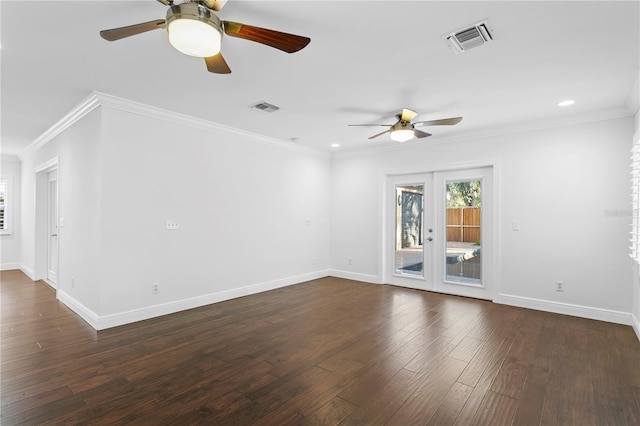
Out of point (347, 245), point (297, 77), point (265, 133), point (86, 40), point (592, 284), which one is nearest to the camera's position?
point (86, 40)

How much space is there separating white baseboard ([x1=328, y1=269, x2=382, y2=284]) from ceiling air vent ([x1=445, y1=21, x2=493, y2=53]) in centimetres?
448

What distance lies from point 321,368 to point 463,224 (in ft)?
12.0

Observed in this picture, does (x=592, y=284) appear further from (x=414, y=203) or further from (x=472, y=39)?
(x=472, y=39)

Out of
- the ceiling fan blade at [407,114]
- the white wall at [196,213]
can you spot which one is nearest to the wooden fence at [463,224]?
the ceiling fan blade at [407,114]

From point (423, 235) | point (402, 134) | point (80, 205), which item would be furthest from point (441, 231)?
point (80, 205)

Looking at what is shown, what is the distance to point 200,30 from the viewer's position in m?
1.94

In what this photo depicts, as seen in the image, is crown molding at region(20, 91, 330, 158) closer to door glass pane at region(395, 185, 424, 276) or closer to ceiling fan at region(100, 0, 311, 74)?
ceiling fan at region(100, 0, 311, 74)

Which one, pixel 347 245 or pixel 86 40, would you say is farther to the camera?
pixel 347 245

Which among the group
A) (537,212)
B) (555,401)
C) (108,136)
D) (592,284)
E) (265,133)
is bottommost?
(555,401)

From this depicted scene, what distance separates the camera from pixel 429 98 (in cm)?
375

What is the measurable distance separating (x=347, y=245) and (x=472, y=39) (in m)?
4.71

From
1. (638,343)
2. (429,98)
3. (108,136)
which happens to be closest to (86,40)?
(108,136)

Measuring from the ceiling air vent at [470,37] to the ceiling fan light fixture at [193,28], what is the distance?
1.71 metres

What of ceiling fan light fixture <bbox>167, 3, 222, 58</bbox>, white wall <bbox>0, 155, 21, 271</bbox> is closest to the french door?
ceiling fan light fixture <bbox>167, 3, 222, 58</bbox>
